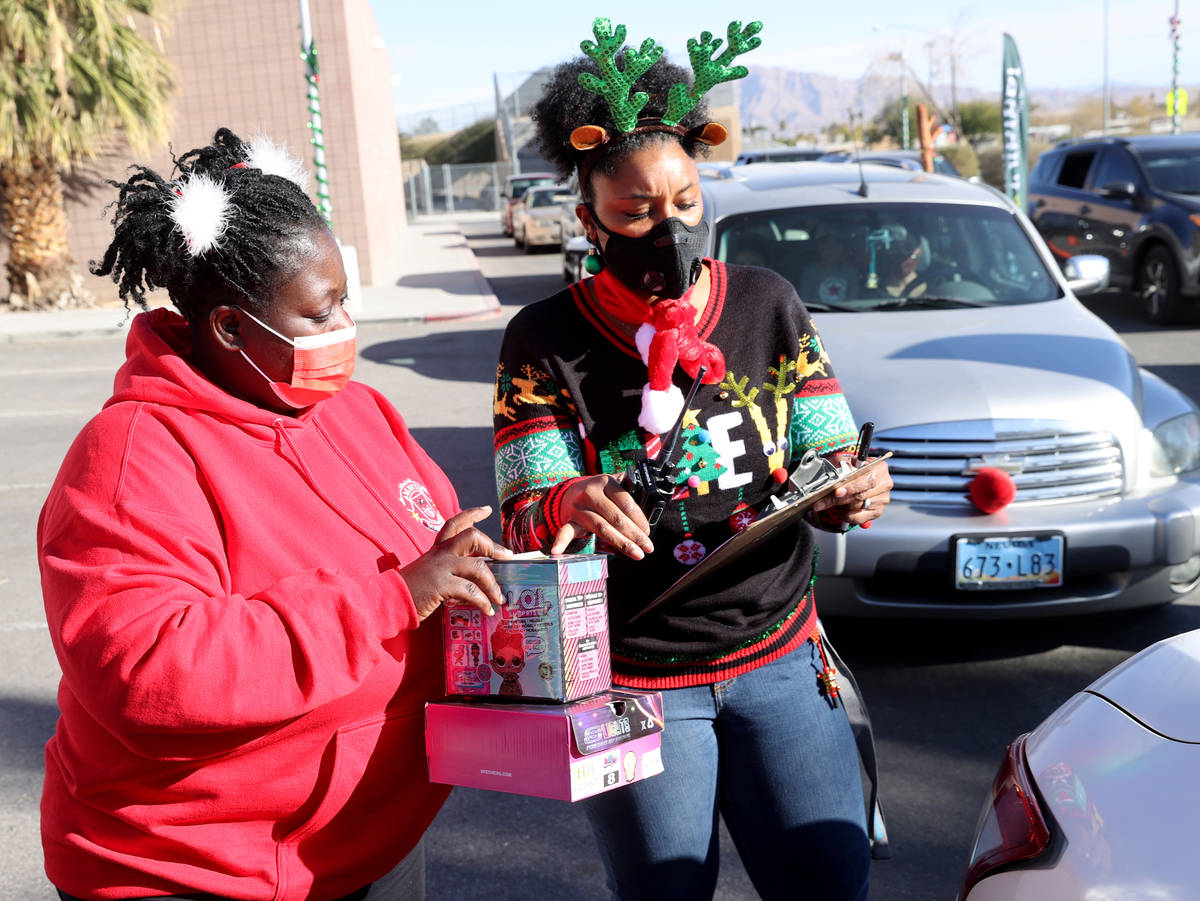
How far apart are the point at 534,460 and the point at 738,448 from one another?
0.39 meters

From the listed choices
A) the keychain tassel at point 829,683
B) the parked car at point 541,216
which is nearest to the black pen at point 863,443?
the keychain tassel at point 829,683

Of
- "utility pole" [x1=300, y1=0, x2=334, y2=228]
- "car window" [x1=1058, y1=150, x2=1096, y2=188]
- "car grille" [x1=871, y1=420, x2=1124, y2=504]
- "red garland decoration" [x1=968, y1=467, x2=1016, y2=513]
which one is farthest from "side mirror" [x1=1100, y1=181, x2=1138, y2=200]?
"red garland decoration" [x1=968, y1=467, x2=1016, y2=513]

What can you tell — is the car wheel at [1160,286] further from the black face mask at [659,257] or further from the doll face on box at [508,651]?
the doll face on box at [508,651]

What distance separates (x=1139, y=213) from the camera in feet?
43.3

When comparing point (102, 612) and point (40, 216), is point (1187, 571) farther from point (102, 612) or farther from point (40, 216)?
point (40, 216)

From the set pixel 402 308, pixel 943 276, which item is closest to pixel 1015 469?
pixel 943 276

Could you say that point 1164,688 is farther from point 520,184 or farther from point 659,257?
point 520,184

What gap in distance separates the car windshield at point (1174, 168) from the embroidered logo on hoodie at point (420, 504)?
13193 mm

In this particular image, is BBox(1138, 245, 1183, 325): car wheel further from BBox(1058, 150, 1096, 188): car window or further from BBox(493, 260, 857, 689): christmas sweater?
BBox(493, 260, 857, 689): christmas sweater

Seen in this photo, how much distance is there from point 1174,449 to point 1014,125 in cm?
1230

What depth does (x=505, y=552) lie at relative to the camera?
1778mm

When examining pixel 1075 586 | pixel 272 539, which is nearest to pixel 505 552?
pixel 272 539

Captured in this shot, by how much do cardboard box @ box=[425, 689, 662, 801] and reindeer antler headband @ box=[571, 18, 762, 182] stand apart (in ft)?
3.48

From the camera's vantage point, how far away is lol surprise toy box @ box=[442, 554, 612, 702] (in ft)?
5.76
